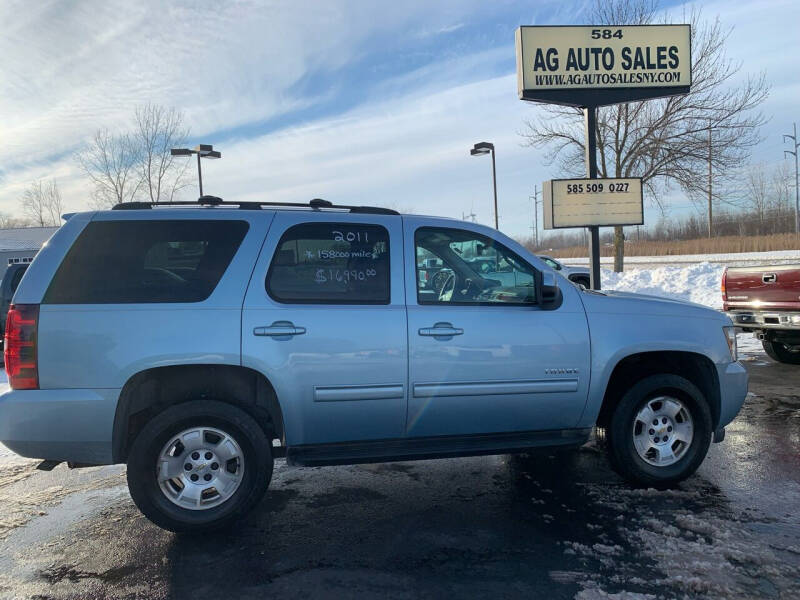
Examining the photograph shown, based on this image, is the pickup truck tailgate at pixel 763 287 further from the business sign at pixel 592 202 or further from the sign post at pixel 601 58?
the sign post at pixel 601 58

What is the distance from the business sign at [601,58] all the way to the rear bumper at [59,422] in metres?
10.8

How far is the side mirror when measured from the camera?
3884 millimetres

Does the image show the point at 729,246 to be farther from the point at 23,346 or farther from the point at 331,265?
the point at 23,346

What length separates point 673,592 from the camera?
9.25 ft

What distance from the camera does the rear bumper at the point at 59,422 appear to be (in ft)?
11.0

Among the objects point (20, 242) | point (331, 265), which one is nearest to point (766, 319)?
point (331, 265)

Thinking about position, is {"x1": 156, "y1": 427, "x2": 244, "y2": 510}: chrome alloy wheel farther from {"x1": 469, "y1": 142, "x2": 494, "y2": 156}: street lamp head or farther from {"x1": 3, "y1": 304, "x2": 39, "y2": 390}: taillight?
{"x1": 469, "y1": 142, "x2": 494, "y2": 156}: street lamp head

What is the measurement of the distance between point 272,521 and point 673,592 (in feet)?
7.85

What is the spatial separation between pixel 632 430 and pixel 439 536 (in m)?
1.65

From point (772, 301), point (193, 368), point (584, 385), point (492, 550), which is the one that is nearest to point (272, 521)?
point (193, 368)

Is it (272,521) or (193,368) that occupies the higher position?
(193,368)

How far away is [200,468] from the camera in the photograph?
3.61 m

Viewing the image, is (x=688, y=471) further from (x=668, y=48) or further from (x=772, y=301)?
(x=668, y=48)

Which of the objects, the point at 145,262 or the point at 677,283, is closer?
the point at 145,262
